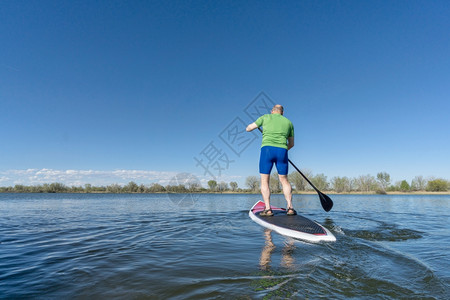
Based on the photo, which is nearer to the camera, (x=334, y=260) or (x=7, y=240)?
(x=334, y=260)

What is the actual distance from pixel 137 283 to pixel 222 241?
2173 mm

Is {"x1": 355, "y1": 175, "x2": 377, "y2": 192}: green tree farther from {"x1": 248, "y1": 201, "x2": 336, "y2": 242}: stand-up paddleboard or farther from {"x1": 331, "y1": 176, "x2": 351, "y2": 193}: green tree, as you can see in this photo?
{"x1": 248, "y1": 201, "x2": 336, "y2": 242}: stand-up paddleboard

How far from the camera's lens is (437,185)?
8775 cm

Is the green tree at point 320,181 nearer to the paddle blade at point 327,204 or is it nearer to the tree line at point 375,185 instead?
the tree line at point 375,185

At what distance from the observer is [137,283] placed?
84.7 inches

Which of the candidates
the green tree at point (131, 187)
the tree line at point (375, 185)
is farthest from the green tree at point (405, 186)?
the green tree at point (131, 187)

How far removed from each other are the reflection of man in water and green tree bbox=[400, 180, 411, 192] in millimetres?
119610

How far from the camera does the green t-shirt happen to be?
575 centimetres

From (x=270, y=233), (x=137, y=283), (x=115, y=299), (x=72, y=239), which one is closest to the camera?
(x=115, y=299)

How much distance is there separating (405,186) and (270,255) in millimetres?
123852

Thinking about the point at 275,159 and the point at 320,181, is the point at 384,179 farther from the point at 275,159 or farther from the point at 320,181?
the point at 275,159

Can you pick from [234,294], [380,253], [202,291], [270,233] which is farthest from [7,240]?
[380,253]

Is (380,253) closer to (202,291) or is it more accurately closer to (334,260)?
(334,260)

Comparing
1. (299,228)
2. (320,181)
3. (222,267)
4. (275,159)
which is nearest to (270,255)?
(222,267)
